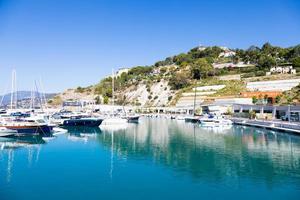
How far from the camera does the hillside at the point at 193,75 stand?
79.0 meters

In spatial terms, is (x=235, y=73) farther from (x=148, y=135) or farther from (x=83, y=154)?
(x=83, y=154)

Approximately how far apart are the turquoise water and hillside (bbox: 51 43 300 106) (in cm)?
3962

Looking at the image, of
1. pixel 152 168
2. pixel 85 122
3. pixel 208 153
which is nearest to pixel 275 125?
pixel 208 153

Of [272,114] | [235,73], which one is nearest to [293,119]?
[272,114]

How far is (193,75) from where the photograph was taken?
9069cm

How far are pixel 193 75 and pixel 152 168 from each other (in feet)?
233

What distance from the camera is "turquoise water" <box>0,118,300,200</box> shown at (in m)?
Answer: 16.4

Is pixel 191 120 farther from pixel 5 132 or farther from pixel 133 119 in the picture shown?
pixel 5 132

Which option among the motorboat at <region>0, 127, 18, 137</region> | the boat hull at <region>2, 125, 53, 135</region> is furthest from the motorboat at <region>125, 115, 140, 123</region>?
the motorboat at <region>0, 127, 18, 137</region>

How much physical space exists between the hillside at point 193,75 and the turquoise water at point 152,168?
39.6m

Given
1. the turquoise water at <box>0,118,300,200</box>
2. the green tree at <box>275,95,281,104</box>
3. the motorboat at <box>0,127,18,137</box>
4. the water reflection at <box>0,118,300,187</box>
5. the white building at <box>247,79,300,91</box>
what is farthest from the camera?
the white building at <box>247,79,300,91</box>

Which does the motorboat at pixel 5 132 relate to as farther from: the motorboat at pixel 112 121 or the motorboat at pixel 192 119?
the motorboat at pixel 192 119

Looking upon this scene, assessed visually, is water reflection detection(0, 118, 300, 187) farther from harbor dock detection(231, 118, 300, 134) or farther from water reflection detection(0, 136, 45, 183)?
harbor dock detection(231, 118, 300, 134)

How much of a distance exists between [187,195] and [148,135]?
23197 mm
